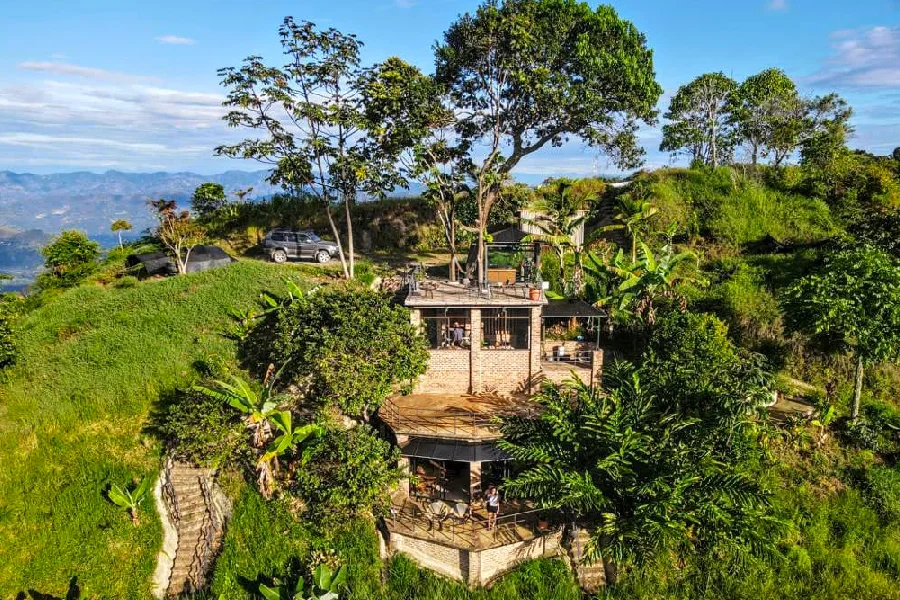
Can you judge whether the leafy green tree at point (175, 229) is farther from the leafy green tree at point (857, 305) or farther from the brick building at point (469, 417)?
the leafy green tree at point (857, 305)

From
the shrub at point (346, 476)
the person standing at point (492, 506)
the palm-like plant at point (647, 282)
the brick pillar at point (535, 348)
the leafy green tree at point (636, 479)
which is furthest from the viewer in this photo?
the palm-like plant at point (647, 282)

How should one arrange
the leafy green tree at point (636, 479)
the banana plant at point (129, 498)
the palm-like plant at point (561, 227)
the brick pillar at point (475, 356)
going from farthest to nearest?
1. the palm-like plant at point (561, 227)
2. the brick pillar at point (475, 356)
3. the banana plant at point (129, 498)
4. the leafy green tree at point (636, 479)

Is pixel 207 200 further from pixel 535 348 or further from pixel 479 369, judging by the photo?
pixel 535 348

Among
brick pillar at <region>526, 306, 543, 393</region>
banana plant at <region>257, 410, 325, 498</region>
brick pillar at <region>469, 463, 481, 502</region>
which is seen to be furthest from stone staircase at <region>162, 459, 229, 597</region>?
brick pillar at <region>526, 306, 543, 393</region>

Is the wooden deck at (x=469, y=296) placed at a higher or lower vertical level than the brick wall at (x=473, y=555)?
higher

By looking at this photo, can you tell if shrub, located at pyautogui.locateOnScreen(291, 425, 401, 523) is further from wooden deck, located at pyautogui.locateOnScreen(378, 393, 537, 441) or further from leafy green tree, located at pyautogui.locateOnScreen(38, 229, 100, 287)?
leafy green tree, located at pyautogui.locateOnScreen(38, 229, 100, 287)

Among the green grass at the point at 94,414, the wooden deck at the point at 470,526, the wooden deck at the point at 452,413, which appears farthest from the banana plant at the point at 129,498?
the wooden deck at the point at 452,413

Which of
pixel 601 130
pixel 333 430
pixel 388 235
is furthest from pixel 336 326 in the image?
pixel 388 235
